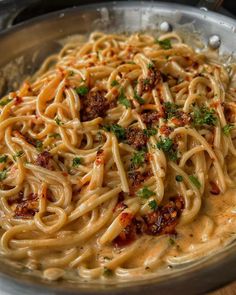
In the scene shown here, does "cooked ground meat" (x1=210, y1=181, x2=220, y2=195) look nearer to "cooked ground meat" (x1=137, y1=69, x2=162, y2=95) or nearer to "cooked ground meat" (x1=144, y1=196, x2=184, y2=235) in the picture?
"cooked ground meat" (x1=144, y1=196, x2=184, y2=235)

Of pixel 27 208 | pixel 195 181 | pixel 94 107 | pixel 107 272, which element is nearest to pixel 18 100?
pixel 94 107

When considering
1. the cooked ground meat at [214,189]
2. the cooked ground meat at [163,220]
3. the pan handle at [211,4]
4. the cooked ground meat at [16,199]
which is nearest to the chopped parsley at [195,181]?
the cooked ground meat at [214,189]

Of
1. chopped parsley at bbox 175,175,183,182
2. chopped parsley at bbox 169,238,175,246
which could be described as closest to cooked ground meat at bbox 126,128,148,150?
chopped parsley at bbox 175,175,183,182

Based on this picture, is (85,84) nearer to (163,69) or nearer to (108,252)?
(163,69)

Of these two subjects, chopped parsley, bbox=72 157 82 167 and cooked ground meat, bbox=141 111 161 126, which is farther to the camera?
cooked ground meat, bbox=141 111 161 126


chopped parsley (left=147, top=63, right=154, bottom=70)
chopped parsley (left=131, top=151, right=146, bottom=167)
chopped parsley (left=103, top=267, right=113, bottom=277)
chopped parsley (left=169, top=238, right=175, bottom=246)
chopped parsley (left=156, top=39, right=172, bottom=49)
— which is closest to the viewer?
Answer: chopped parsley (left=103, top=267, right=113, bottom=277)

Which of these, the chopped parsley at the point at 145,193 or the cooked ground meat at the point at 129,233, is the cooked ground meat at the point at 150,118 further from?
the cooked ground meat at the point at 129,233

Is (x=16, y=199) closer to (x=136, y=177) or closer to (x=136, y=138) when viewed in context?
(x=136, y=177)

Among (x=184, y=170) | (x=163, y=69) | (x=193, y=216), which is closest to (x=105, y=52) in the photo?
(x=163, y=69)
